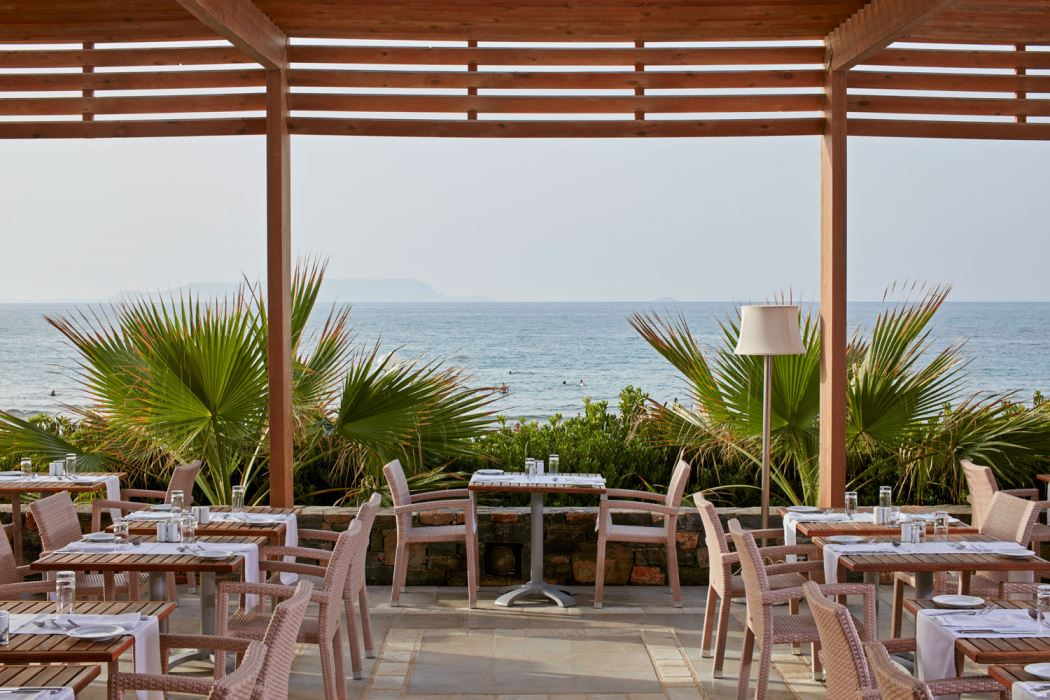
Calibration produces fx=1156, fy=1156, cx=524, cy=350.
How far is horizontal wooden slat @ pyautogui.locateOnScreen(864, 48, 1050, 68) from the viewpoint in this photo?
7.34 meters

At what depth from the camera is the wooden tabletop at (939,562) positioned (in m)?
4.93

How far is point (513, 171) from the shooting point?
3978 cm

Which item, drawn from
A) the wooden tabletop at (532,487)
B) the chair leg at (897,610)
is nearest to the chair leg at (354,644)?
the wooden tabletop at (532,487)

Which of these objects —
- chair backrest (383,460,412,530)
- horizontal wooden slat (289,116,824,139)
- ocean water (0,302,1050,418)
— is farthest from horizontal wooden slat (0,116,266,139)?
ocean water (0,302,1050,418)

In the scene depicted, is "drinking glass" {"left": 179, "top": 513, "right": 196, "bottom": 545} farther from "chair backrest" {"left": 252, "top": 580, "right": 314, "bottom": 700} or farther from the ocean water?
the ocean water

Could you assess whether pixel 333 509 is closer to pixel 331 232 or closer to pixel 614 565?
pixel 614 565

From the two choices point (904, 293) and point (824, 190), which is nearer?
point (824, 190)

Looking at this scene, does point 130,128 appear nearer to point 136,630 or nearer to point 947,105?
point 136,630

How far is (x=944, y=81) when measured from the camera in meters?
7.45

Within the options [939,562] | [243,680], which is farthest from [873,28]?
[243,680]

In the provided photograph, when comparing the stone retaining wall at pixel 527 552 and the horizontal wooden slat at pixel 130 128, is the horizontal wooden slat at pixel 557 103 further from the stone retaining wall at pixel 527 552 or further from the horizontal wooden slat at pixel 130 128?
the stone retaining wall at pixel 527 552

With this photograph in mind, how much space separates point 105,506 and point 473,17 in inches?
144

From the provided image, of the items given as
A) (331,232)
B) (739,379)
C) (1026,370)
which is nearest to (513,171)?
(331,232)

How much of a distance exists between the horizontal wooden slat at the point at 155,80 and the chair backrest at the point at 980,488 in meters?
4.89
